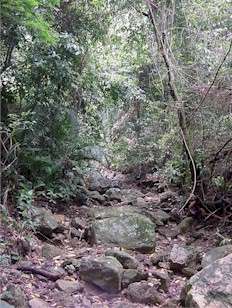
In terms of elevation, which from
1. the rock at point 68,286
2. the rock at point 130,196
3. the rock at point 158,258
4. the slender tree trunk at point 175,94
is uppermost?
the slender tree trunk at point 175,94

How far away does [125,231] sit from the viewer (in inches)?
180

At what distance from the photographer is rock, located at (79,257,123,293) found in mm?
3443

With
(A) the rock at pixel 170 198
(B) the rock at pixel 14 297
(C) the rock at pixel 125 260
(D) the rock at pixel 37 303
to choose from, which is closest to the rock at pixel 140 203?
(A) the rock at pixel 170 198

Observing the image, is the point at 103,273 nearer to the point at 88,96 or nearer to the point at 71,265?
the point at 71,265

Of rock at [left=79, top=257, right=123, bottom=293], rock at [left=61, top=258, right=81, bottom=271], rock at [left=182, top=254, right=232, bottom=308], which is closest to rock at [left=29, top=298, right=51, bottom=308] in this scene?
rock at [left=79, top=257, right=123, bottom=293]

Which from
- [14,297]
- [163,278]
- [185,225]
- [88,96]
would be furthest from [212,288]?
[88,96]

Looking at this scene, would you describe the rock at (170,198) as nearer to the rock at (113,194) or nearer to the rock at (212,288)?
the rock at (113,194)

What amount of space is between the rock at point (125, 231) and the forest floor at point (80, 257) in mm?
102

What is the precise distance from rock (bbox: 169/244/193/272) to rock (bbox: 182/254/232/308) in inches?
31.9

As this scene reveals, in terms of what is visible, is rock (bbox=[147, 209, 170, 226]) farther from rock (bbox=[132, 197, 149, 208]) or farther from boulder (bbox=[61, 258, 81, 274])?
boulder (bbox=[61, 258, 81, 274])

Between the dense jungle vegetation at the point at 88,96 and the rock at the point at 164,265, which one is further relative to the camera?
the dense jungle vegetation at the point at 88,96

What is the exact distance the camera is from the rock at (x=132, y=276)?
3.52 meters

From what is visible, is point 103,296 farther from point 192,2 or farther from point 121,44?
point 121,44

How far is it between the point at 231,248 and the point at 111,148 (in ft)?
18.5
